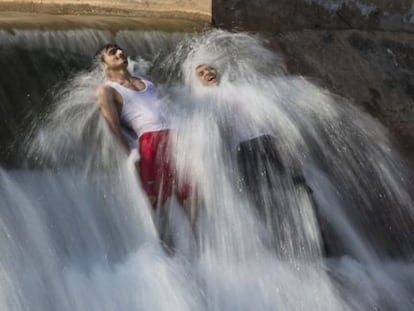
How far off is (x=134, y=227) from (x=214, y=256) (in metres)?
0.58

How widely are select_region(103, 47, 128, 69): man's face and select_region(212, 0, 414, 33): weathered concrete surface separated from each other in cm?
254

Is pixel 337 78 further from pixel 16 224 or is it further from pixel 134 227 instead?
pixel 16 224

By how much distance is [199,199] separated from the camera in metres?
6.34

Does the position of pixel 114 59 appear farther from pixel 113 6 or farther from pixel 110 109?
pixel 113 6

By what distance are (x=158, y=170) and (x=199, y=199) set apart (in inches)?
13.6

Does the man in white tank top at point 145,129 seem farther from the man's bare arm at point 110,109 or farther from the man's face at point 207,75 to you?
the man's face at point 207,75

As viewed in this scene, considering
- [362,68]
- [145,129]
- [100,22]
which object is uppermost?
[145,129]

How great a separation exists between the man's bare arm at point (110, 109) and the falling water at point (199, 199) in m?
0.23

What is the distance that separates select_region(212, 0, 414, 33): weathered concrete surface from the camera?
8906mm

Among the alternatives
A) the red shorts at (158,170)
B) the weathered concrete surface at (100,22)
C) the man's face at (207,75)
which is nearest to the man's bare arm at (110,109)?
the red shorts at (158,170)

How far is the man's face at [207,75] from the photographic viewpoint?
672 cm

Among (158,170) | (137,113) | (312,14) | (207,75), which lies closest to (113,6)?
(312,14)

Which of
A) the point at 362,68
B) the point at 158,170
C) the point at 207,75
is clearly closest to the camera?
the point at 158,170

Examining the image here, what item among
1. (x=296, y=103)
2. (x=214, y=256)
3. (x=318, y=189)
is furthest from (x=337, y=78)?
(x=214, y=256)
